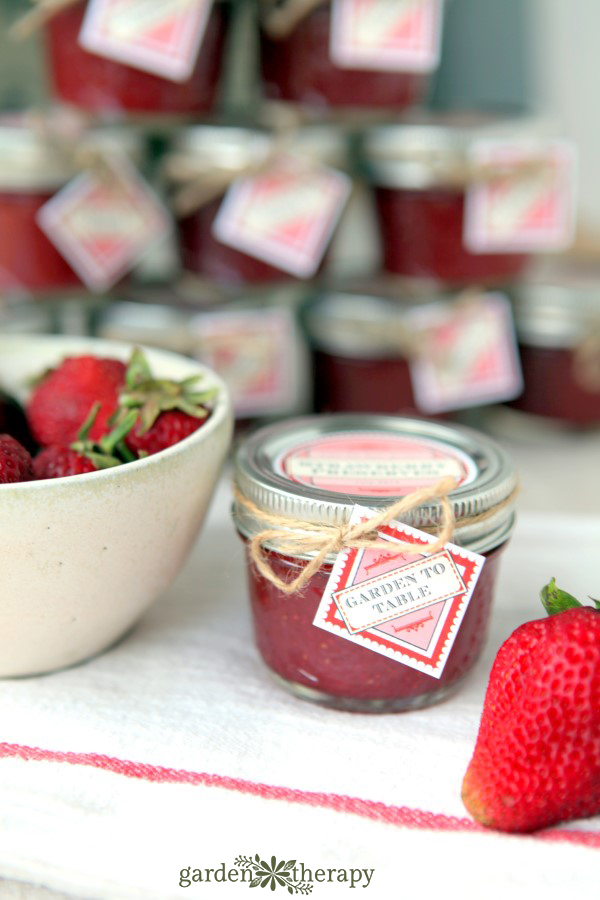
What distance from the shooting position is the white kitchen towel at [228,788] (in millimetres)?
495

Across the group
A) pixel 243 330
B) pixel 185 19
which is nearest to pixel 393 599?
pixel 243 330

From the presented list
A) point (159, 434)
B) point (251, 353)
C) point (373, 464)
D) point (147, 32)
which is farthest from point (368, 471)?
point (147, 32)

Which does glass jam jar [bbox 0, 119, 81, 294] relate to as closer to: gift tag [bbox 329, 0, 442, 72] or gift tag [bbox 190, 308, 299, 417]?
gift tag [bbox 190, 308, 299, 417]

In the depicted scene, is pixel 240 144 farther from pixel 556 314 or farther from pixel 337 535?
pixel 337 535

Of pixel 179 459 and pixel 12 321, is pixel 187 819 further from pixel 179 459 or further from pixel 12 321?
pixel 12 321

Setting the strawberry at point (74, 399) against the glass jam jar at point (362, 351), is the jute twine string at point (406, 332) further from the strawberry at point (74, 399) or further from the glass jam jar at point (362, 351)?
the strawberry at point (74, 399)

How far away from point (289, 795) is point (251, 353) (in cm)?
63

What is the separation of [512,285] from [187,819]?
865 millimetres

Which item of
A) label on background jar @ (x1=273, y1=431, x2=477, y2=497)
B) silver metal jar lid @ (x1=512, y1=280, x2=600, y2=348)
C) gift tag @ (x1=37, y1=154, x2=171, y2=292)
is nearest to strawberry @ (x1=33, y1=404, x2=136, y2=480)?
label on background jar @ (x1=273, y1=431, x2=477, y2=497)

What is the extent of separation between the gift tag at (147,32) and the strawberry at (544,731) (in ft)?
2.39

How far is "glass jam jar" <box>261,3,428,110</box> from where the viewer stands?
1.04m

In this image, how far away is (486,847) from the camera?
0.50m

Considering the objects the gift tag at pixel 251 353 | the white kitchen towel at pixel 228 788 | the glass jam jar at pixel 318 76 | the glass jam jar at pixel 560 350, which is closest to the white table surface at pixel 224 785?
the white kitchen towel at pixel 228 788

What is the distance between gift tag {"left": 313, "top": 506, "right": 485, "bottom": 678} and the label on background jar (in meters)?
0.04
